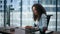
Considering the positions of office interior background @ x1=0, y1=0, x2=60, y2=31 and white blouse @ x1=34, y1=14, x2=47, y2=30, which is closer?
white blouse @ x1=34, y1=14, x2=47, y2=30

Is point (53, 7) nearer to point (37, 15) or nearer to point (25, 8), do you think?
point (25, 8)

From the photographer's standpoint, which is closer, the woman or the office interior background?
the woman

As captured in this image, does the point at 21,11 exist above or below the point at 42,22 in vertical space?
above

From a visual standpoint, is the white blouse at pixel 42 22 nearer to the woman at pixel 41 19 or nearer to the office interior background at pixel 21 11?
the woman at pixel 41 19

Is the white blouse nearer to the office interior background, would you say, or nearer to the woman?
the woman

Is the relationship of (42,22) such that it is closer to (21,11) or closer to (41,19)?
(41,19)

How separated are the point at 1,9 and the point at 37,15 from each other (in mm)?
873

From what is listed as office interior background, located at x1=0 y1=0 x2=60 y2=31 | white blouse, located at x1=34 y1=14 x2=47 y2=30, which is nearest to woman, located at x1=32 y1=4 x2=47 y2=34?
white blouse, located at x1=34 y1=14 x2=47 y2=30

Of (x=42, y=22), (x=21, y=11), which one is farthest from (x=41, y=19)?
(x=21, y=11)

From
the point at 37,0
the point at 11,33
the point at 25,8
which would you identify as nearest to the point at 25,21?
the point at 25,8

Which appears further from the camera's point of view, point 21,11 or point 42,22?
point 21,11

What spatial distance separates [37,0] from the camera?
92.8 inches

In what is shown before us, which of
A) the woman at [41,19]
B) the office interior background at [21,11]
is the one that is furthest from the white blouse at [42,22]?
the office interior background at [21,11]

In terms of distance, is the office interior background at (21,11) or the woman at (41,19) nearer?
the woman at (41,19)
